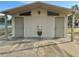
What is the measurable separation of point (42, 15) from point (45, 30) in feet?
4.36

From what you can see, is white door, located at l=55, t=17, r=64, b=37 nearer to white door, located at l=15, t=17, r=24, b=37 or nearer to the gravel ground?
white door, located at l=15, t=17, r=24, b=37

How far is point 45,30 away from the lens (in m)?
17.5

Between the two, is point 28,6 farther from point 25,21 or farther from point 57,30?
point 57,30

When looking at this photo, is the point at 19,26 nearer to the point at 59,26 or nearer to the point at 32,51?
the point at 59,26

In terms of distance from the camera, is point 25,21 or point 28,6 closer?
point 28,6

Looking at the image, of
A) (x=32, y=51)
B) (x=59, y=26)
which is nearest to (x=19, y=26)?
(x=59, y=26)

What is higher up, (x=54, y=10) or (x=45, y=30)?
(x=54, y=10)

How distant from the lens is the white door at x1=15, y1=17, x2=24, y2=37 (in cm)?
1769

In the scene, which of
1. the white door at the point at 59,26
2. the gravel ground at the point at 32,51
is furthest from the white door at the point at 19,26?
the gravel ground at the point at 32,51

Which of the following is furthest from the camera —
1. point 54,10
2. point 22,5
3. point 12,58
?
point 54,10

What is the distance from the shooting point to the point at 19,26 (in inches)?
701

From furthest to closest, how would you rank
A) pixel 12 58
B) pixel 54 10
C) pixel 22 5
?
pixel 54 10 → pixel 22 5 → pixel 12 58

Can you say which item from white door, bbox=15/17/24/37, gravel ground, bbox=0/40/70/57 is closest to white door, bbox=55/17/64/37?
white door, bbox=15/17/24/37

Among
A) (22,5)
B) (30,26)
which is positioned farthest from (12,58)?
(30,26)
